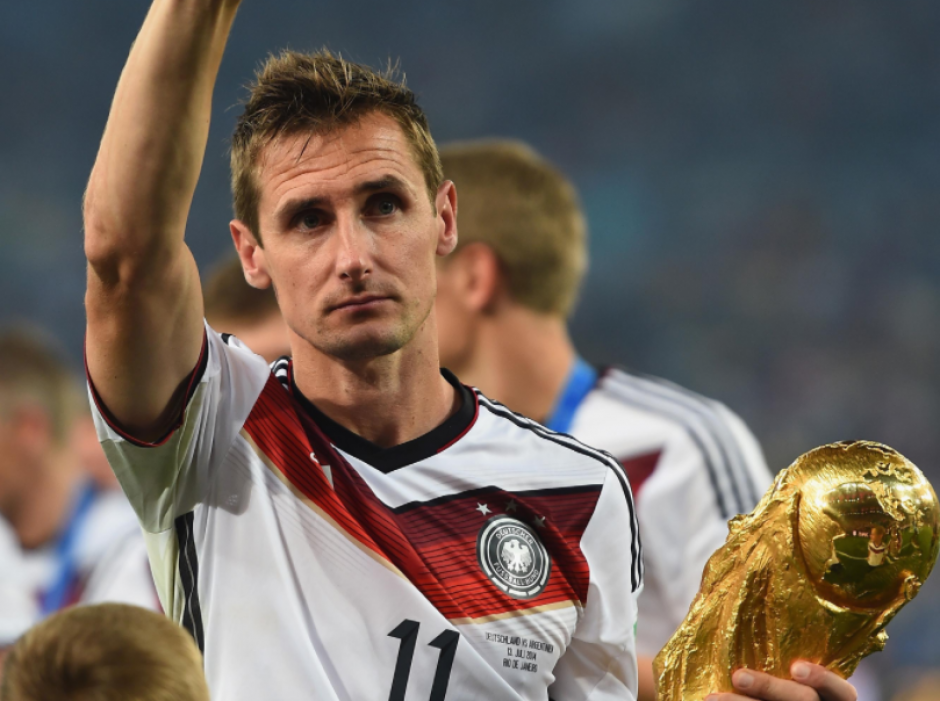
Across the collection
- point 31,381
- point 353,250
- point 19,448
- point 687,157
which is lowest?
point 353,250

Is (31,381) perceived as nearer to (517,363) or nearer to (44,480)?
(44,480)

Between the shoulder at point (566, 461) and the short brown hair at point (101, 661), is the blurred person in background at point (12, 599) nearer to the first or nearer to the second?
the shoulder at point (566, 461)

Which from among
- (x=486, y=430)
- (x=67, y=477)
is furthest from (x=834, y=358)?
(x=486, y=430)

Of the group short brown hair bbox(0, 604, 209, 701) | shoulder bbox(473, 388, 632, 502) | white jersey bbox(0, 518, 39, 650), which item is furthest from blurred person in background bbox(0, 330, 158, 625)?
short brown hair bbox(0, 604, 209, 701)

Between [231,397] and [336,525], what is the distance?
0.85 ft

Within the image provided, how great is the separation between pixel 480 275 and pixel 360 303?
2821 millimetres

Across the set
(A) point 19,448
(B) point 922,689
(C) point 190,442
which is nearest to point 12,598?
(A) point 19,448

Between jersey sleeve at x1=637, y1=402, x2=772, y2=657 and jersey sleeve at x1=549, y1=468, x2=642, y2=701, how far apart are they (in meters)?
1.90

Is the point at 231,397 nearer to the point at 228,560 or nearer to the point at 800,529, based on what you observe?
the point at 228,560

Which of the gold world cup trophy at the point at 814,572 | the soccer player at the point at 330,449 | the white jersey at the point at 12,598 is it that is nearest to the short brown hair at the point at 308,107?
the soccer player at the point at 330,449

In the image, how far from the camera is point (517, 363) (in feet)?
15.6

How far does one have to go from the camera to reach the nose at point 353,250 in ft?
6.34

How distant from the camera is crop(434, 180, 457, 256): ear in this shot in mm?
2264

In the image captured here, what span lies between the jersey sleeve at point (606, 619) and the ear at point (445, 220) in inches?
20.4
